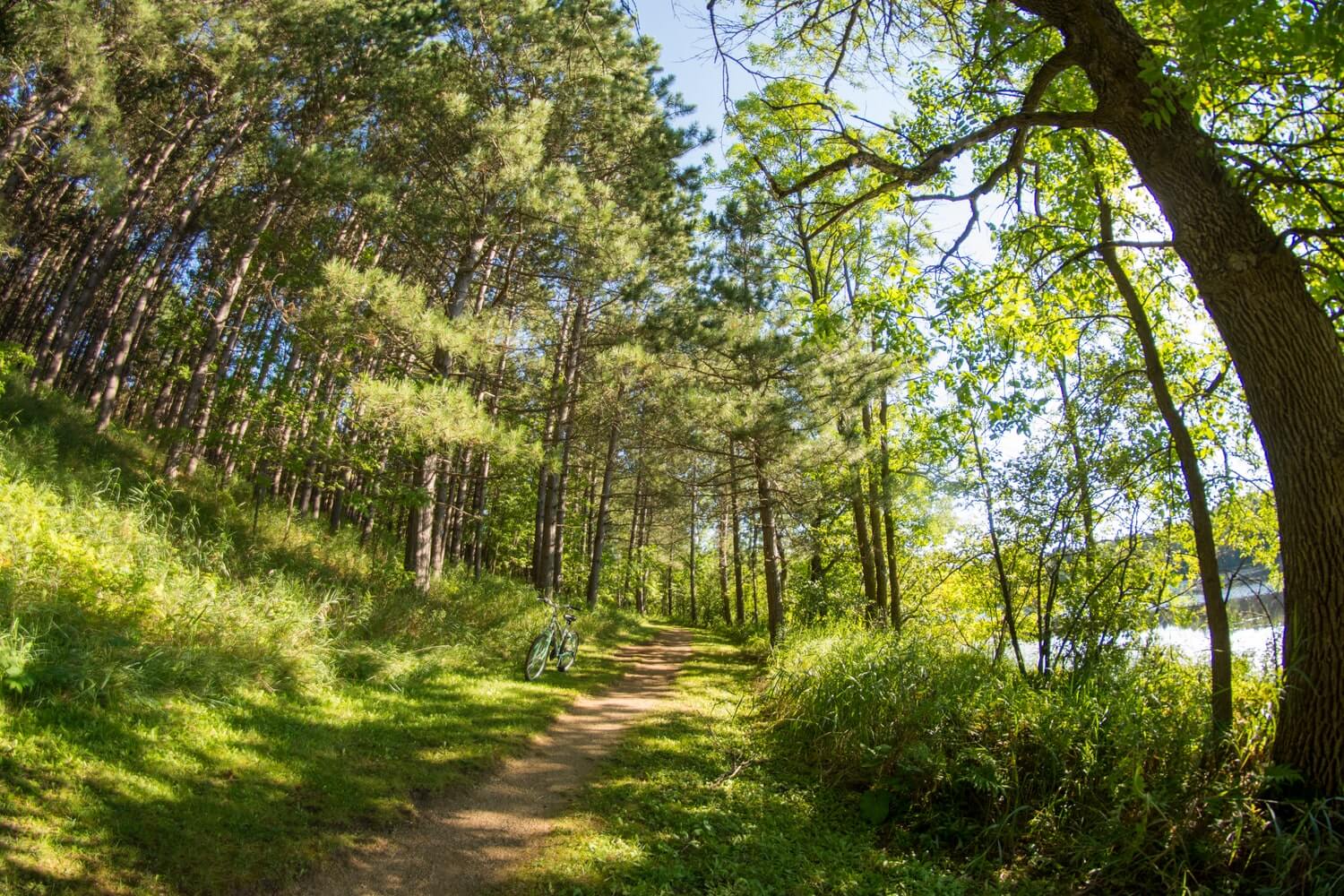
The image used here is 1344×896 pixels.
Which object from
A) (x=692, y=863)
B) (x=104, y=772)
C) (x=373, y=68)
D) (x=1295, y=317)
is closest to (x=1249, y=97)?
(x=1295, y=317)

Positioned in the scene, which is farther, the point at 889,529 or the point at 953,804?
the point at 889,529

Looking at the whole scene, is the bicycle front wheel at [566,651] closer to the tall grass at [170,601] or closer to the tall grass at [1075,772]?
the tall grass at [170,601]

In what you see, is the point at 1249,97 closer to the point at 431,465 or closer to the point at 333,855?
the point at 333,855

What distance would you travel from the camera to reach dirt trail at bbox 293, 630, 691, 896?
3381mm

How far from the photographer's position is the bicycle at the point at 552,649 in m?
8.69

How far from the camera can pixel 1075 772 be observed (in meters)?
4.38

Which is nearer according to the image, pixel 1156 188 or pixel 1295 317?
pixel 1295 317

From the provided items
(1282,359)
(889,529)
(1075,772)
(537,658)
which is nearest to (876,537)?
(889,529)

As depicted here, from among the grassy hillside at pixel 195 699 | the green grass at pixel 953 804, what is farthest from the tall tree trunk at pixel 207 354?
the green grass at pixel 953 804

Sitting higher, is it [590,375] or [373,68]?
[373,68]

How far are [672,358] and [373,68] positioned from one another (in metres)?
7.68

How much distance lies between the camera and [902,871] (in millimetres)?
3930

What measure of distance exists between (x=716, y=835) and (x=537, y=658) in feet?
16.6

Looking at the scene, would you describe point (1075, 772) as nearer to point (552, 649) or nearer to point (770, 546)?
point (552, 649)
